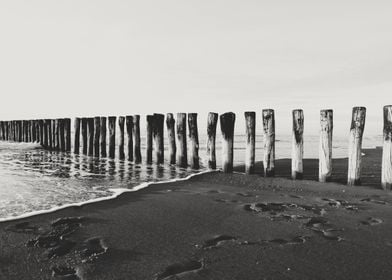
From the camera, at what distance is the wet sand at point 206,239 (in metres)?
2.19

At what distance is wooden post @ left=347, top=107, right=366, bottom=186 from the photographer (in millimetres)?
5398

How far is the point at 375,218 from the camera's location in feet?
11.3

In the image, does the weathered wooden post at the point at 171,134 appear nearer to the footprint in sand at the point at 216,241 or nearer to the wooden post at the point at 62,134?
the footprint in sand at the point at 216,241

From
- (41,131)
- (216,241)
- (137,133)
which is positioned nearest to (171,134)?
(137,133)

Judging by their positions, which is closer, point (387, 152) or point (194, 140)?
point (387, 152)

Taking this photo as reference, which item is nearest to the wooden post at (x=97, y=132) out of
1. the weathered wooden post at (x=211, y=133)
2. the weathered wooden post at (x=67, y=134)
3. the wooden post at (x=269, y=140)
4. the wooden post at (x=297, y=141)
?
the weathered wooden post at (x=67, y=134)

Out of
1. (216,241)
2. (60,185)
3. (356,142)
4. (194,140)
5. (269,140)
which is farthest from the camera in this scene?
(194,140)

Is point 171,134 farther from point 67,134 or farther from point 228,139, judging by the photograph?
point 67,134

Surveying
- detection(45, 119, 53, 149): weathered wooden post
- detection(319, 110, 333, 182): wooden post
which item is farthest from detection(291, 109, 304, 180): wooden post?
detection(45, 119, 53, 149): weathered wooden post

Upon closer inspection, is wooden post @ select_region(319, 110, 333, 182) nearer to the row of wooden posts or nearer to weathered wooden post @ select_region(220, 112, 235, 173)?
the row of wooden posts

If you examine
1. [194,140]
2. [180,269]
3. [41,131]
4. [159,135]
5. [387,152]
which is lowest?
[180,269]

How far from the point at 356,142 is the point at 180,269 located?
13.8ft

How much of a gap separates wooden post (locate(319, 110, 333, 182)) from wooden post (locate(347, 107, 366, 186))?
34 cm

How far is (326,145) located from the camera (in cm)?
567
